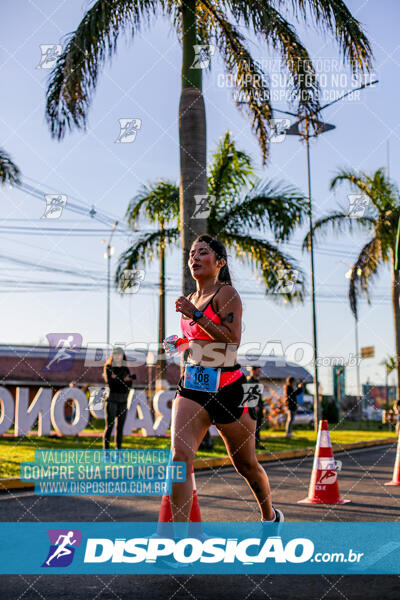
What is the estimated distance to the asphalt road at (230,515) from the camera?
3.70 m

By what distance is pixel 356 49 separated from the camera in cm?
1081

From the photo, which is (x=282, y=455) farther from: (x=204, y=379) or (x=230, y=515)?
(x=204, y=379)

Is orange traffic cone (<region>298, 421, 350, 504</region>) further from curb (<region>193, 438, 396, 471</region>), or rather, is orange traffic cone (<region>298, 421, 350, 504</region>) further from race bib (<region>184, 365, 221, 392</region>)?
curb (<region>193, 438, 396, 471</region>)

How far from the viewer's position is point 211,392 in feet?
13.6

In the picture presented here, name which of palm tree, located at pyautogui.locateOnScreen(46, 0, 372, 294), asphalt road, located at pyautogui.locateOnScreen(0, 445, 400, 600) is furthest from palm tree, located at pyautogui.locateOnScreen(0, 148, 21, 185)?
asphalt road, located at pyautogui.locateOnScreen(0, 445, 400, 600)

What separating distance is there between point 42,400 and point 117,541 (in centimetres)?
1028

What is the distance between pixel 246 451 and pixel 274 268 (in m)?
11.4

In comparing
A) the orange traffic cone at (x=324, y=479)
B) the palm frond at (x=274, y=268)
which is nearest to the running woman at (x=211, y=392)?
the orange traffic cone at (x=324, y=479)

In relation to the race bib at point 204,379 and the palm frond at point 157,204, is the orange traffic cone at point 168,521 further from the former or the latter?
the palm frond at point 157,204

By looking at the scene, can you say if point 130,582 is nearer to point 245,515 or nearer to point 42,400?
point 245,515

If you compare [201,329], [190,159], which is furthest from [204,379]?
[190,159]

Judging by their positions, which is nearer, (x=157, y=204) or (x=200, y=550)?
(x=200, y=550)

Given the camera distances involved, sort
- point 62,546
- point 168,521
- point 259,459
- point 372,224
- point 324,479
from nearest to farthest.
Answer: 1. point 168,521
2. point 62,546
3. point 324,479
4. point 259,459
5. point 372,224

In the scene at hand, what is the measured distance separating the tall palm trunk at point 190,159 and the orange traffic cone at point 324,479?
3.81 m
